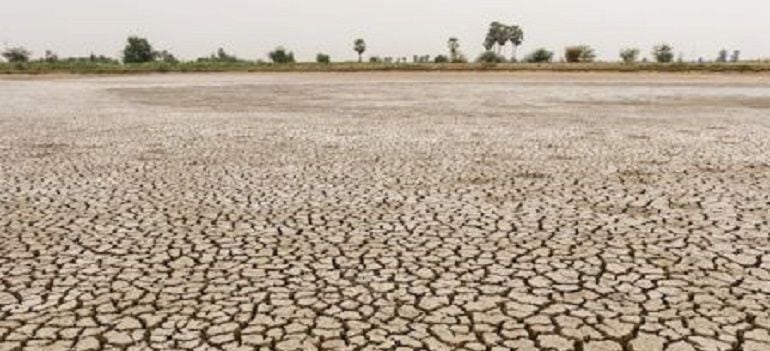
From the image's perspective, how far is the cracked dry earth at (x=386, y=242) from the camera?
417 centimetres

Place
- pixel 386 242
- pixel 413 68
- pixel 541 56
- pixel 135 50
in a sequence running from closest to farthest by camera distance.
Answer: pixel 386 242 → pixel 413 68 → pixel 541 56 → pixel 135 50

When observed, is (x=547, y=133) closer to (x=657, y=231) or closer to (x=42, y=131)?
(x=657, y=231)

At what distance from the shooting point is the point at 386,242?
6.04 m

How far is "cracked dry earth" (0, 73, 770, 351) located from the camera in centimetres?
417

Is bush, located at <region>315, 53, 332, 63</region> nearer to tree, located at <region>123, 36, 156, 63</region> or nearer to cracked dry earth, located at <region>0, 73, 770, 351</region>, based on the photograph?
tree, located at <region>123, 36, 156, 63</region>

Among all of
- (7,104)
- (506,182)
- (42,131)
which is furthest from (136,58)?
(506,182)

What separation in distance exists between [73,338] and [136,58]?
3645 inches

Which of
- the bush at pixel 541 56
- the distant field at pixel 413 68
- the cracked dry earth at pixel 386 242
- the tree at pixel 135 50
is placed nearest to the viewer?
the cracked dry earth at pixel 386 242

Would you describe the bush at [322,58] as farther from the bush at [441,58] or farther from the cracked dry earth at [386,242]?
the cracked dry earth at [386,242]

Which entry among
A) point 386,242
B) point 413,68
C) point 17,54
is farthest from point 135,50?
point 386,242

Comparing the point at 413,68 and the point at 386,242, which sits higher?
the point at 413,68

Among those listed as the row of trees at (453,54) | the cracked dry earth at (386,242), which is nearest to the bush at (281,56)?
the row of trees at (453,54)

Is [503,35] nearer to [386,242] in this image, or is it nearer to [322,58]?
[322,58]

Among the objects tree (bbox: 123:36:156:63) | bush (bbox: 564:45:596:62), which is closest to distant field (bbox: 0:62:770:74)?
bush (bbox: 564:45:596:62)
